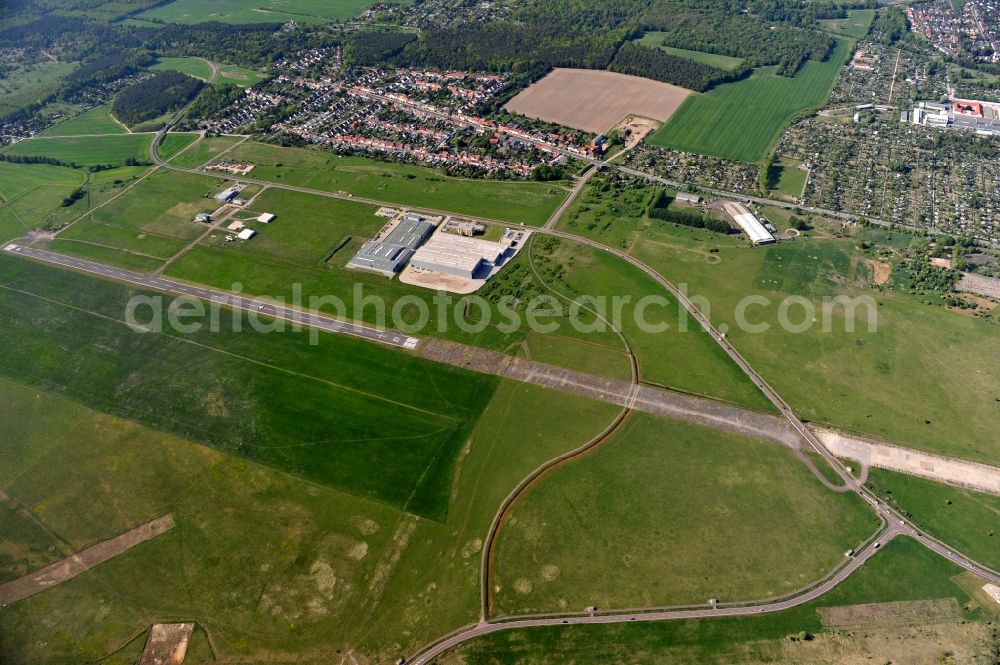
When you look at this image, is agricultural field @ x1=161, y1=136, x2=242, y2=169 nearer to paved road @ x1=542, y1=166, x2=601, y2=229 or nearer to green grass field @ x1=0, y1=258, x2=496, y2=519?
green grass field @ x1=0, y1=258, x2=496, y2=519

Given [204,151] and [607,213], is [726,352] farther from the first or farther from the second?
[204,151]

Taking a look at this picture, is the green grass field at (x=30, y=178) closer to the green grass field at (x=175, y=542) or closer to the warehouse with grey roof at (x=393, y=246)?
the warehouse with grey roof at (x=393, y=246)

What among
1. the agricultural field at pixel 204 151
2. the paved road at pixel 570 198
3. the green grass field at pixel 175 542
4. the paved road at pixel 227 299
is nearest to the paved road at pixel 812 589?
the green grass field at pixel 175 542

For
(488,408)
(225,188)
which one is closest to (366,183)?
(225,188)

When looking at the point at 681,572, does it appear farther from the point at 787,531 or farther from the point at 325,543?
the point at 325,543

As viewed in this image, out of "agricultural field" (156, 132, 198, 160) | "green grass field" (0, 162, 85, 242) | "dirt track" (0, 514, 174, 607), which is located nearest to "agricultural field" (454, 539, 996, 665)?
"dirt track" (0, 514, 174, 607)
